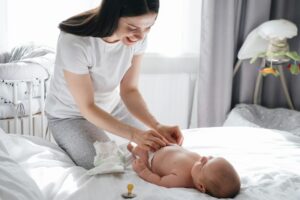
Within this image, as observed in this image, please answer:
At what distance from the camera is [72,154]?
5.86 ft

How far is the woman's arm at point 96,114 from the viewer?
5.27ft

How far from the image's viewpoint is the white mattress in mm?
1383

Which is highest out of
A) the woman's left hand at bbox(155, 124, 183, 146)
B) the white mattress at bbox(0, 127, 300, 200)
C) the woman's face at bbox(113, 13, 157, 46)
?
the woman's face at bbox(113, 13, 157, 46)

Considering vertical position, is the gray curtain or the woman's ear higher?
the gray curtain

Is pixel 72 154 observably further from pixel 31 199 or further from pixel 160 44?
pixel 160 44

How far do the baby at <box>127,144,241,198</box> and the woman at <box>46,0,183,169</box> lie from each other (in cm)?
5

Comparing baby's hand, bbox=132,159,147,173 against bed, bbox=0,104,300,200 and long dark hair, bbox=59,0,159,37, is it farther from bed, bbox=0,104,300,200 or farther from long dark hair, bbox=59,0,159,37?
long dark hair, bbox=59,0,159,37

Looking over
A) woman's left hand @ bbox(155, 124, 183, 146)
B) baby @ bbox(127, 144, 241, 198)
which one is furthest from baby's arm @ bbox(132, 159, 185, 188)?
woman's left hand @ bbox(155, 124, 183, 146)

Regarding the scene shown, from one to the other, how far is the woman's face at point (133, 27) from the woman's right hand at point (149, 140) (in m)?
0.37

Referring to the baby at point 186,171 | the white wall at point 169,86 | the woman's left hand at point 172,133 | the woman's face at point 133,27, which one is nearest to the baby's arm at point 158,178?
the baby at point 186,171

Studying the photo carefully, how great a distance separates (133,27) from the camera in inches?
62.6

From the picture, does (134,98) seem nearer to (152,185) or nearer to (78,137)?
(78,137)

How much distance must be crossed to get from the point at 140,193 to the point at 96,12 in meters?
0.73

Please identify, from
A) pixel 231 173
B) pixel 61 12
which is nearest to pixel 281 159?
pixel 231 173
